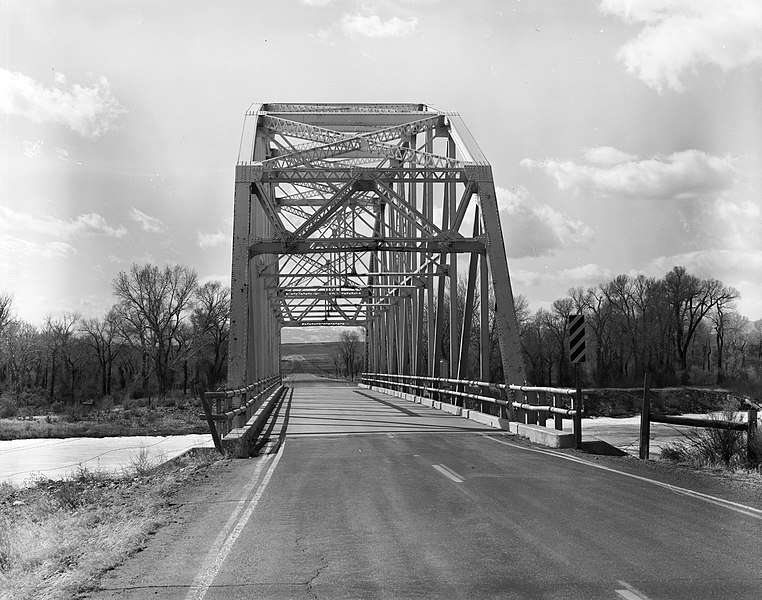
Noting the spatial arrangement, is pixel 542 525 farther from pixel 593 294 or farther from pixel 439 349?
pixel 593 294

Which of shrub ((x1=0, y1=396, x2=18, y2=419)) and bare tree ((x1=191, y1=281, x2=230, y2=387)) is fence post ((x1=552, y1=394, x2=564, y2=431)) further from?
bare tree ((x1=191, y1=281, x2=230, y2=387))

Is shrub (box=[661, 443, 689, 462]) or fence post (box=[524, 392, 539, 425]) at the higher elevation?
fence post (box=[524, 392, 539, 425])

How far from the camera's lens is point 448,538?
7070mm

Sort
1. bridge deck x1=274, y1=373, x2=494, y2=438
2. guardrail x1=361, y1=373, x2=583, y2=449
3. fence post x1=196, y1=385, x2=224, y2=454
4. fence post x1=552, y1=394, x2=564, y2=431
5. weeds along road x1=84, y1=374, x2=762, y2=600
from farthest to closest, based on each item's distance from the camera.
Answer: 1. bridge deck x1=274, y1=373, x2=494, y2=438
2. fence post x1=552, y1=394, x2=564, y2=431
3. guardrail x1=361, y1=373, x2=583, y2=449
4. fence post x1=196, y1=385, x2=224, y2=454
5. weeds along road x1=84, y1=374, x2=762, y2=600

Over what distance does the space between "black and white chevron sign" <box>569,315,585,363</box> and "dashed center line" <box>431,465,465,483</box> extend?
4.37 meters

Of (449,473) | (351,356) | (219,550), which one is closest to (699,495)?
(449,473)

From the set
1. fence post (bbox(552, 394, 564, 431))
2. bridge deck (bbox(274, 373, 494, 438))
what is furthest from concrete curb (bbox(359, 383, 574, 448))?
bridge deck (bbox(274, 373, 494, 438))

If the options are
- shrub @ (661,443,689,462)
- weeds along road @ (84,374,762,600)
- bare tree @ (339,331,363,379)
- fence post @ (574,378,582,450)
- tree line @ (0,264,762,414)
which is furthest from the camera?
bare tree @ (339,331,363,379)

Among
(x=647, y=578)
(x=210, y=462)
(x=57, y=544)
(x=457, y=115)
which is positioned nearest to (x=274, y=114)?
(x=457, y=115)

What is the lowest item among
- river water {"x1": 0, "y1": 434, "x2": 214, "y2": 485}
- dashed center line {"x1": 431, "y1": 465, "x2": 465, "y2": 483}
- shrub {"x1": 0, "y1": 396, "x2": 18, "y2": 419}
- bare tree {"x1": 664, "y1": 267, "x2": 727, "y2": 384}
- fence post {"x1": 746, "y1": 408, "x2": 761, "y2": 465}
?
shrub {"x1": 0, "y1": 396, "x2": 18, "y2": 419}

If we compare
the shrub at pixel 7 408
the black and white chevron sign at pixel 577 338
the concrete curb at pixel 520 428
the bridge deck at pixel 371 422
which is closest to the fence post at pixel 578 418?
the concrete curb at pixel 520 428

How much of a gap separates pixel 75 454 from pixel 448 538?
17295mm

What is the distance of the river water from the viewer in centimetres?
1689

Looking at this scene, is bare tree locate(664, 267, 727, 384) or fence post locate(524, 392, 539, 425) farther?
bare tree locate(664, 267, 727, 384)
